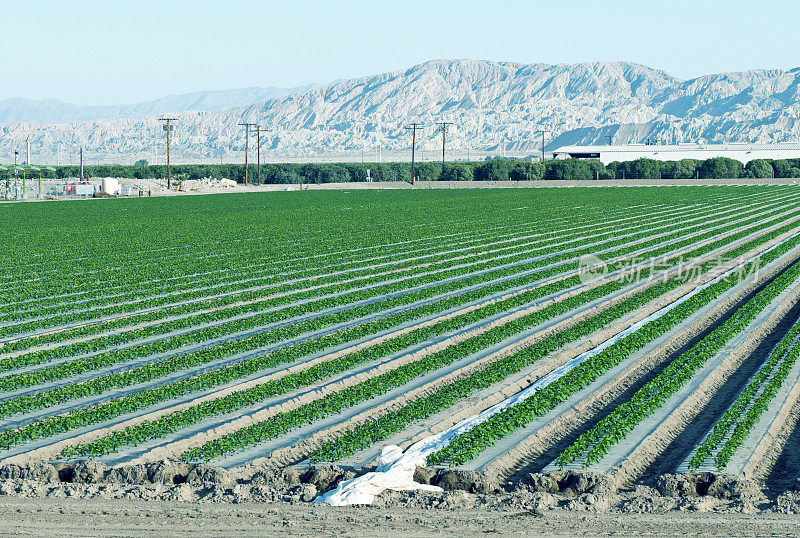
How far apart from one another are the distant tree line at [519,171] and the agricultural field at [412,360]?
86.4m

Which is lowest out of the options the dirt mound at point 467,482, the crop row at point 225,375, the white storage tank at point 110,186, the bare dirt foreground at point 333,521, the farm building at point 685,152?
the bare dirt foreground at point 333,521

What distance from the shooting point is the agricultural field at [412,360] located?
934 cm

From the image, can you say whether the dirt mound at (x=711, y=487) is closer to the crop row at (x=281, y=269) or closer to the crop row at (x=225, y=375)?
the crop row at (x=225, y=375)

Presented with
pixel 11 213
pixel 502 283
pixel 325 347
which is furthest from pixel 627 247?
pixel 11 213

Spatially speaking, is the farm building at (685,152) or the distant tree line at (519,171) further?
the farm building at (685,152)

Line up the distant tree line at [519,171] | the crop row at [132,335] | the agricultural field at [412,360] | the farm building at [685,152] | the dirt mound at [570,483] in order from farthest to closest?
the farm building at [685,152] < the distant tree line at [519,171] < the crop row at [132,335] < the agricultural field at [412,360] < the dirt mound at [570,483]

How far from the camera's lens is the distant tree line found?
11244 centimetres

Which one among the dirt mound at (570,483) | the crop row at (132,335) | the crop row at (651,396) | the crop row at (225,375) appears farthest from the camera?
the crop row at (132,335)

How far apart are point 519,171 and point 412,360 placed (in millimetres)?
102842

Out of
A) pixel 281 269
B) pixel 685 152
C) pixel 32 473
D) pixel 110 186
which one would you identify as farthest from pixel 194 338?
pixel 685 152

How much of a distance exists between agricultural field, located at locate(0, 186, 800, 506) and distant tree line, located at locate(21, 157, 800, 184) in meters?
86.4

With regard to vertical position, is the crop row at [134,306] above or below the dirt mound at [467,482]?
above

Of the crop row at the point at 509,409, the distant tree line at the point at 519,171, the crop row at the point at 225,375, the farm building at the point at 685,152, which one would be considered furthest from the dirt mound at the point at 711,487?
the farm building at the point at 685,152

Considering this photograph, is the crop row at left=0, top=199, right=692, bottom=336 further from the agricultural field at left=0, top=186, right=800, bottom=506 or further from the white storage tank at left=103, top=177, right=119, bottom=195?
the white storage tank at left=103, top=177, right=119, bottom=195
